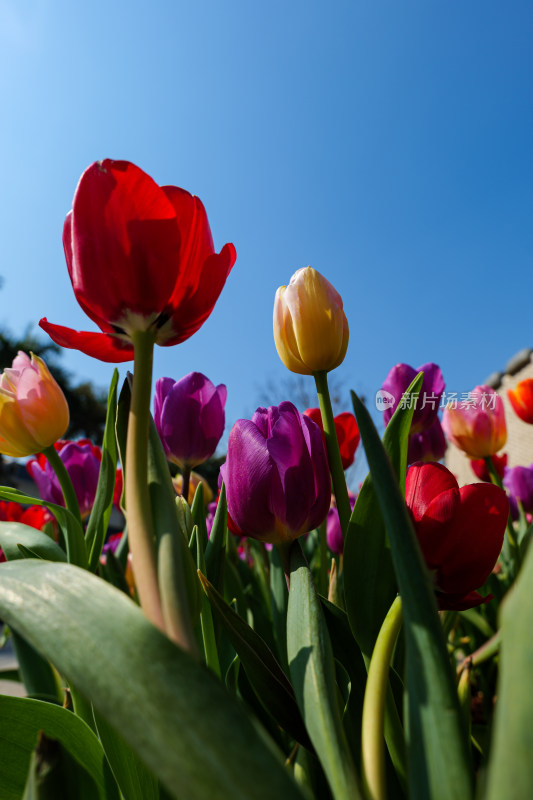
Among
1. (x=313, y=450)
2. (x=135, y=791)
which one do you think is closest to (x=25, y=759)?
(x=135, y=791)

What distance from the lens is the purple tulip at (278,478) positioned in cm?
39

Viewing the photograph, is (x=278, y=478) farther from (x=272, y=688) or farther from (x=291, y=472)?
(x=272, y=688)

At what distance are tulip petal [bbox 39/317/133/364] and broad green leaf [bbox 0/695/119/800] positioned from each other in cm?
23

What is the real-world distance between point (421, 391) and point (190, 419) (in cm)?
33

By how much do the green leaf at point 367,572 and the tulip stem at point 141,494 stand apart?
0.15m

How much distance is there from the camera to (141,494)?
26 cm

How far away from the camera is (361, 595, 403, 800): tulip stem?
0.24 metres

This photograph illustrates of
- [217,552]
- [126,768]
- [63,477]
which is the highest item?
[63,477]

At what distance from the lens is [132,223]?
0.30 meters

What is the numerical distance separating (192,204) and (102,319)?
0.09 metres

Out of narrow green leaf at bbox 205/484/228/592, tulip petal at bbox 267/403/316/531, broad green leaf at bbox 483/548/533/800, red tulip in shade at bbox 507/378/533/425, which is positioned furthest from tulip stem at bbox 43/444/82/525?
red tulip in shade at bbox 507/378/533/425

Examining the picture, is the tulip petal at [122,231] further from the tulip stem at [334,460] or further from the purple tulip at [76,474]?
the purple tulip at [76,474]

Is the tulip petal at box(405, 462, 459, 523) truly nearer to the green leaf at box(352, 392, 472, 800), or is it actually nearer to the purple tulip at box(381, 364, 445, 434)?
the green leaf at box(352, 392, 472, 800)

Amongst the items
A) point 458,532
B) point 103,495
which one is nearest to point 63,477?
point 103,495
